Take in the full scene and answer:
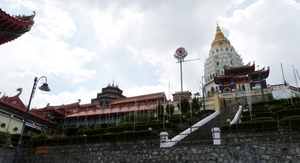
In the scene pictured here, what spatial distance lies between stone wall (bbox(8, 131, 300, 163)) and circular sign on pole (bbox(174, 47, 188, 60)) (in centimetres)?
3670

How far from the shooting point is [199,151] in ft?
44.6

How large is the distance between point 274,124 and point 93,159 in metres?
11.6

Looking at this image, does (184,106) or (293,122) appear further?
(184,106)

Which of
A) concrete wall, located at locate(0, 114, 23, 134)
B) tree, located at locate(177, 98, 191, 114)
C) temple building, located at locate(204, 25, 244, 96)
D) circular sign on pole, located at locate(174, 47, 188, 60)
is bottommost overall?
concrete wall, located at locate(0, 114, 23, 134)

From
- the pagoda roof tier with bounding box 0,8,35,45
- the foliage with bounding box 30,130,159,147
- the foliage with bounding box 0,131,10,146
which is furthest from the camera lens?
the pagoda roof tier with bounding box 0,8,35,45

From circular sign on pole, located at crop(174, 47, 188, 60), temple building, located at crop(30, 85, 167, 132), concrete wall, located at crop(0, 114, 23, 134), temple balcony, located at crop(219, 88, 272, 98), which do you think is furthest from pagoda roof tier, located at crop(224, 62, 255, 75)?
→ concrete wall, located at crop(0, 114, 23, 134)

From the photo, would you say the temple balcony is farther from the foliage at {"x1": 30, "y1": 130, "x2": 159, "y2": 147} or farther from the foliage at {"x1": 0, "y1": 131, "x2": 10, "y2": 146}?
the foliage at {"x1": 0, "y1": 131, "x2": 10, "y2": 146}

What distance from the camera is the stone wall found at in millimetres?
12625

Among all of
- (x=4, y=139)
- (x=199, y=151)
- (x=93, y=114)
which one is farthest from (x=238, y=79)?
(x=4, y=139)

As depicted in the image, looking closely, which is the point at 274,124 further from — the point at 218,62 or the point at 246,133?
the point at 218,62

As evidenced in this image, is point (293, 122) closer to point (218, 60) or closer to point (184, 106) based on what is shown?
point (184, 106)

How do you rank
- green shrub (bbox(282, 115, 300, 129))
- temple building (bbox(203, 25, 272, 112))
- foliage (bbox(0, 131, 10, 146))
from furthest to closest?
temple building (bbox(203, 25, 272, 112)) < foliage (bbox(0, 131, 10, 146)) < green shrub (bbox(282, 115, 300, 129))

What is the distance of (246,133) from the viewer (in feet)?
50.0

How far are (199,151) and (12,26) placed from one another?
16.8 meters
